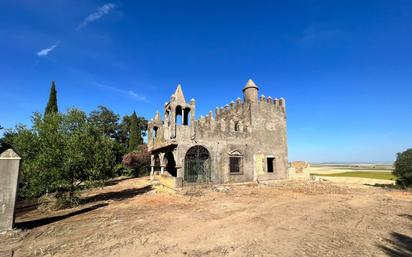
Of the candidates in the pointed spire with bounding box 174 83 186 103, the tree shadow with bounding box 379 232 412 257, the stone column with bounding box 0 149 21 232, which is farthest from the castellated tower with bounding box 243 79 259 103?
the stone column with bounding box 0 149 21 232

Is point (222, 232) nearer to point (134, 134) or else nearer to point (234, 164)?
point (234, 164)

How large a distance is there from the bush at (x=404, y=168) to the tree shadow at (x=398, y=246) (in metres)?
17.8

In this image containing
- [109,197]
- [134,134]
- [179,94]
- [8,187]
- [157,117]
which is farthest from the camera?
[134,134]

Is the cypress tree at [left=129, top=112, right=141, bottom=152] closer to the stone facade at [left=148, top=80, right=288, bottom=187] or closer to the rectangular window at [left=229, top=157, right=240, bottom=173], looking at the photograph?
the stone facade at [left=148, top=80, right=288, bottom=187]

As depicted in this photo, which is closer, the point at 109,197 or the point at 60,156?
the point at 60,156

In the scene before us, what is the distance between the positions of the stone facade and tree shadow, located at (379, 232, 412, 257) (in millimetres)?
14132

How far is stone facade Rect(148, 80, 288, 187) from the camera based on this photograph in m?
20.0

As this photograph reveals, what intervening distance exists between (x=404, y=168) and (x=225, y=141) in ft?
57.3

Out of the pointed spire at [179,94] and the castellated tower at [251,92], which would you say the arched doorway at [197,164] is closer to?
the pointed spire at [179,94]

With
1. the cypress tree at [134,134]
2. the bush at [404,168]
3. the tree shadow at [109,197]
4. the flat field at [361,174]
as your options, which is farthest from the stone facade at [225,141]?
→ the cypress tree at [134,134]

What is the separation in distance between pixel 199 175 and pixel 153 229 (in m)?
12.0

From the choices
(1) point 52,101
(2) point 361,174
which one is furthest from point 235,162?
(2) point 361,174

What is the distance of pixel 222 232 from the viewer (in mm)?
7980

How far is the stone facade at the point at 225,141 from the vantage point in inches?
786
